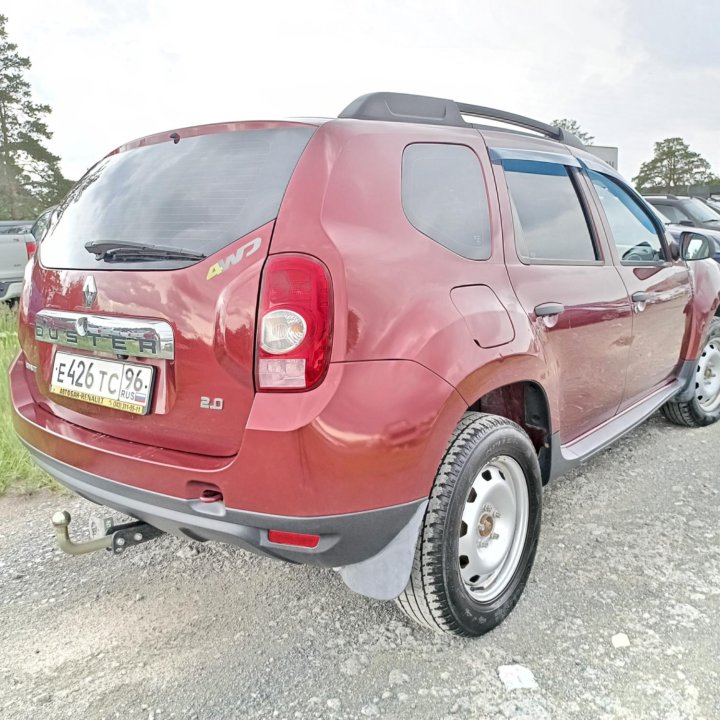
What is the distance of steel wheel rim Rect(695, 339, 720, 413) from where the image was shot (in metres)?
4.33

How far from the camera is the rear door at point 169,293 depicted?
5.80ft

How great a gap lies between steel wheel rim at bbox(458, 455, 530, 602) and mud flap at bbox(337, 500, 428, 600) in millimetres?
271

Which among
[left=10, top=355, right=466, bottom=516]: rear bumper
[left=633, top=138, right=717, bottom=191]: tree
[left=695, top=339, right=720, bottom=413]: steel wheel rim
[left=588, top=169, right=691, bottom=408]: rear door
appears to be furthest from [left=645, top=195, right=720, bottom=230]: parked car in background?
[left=633, top=138, right=717, bottom=191]: tree

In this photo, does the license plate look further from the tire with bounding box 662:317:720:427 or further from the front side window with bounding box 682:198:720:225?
the front side window with bounding box 682:198:720:225

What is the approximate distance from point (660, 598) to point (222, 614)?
1671 mm

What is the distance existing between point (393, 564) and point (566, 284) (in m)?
1.41

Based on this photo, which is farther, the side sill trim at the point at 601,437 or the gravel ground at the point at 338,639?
the side sill trim at the point at 601,437

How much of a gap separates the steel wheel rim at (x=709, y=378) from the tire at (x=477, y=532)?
259cm

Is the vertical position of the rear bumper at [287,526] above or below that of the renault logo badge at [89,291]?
below

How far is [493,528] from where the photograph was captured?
2281 mm

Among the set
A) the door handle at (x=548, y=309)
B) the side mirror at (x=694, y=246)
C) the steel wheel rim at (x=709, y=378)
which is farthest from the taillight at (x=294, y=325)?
the steel wheel rim at (x=709, y=378)

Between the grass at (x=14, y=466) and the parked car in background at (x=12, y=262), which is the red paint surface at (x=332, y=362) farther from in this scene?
the parked car in background at (x=12, y=262)

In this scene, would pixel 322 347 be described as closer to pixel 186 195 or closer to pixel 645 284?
pixel 186 195

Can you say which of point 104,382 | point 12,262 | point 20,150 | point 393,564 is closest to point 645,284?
point 393,564
